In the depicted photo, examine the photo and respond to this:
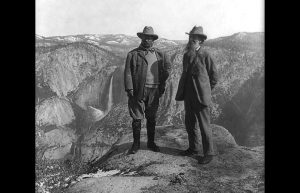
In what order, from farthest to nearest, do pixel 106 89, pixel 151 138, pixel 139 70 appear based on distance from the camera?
pixel 106 89 < pixel 151 138 < pixel 139 70

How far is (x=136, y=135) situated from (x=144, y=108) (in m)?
0.43

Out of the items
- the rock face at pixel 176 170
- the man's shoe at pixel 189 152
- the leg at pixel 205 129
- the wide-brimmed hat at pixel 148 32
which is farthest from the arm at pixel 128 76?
the man's shoe at pixel 189 152

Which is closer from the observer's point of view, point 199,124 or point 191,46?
point 199,124

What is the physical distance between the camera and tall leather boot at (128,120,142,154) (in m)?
6.98

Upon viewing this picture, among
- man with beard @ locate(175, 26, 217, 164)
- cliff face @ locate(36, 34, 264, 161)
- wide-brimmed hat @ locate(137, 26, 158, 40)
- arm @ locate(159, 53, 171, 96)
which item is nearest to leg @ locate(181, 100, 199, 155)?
man with beard @ locate(175, 26, 217, 164)

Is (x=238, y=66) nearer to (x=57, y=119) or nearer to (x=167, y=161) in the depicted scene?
(x=167, y=161)

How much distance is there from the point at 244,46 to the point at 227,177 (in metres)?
2.21

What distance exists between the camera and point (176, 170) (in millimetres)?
6555

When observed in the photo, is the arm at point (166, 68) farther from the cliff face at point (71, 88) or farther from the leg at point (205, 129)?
the cliff face at point (71, 88)

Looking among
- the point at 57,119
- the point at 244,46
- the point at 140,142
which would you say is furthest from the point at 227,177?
the point at 57,119

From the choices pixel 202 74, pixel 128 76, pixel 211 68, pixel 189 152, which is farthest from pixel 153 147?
pixel 211 68

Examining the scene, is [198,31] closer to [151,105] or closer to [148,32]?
[148,32]

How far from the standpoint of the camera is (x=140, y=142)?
736 cm

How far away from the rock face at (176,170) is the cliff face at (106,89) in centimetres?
34
